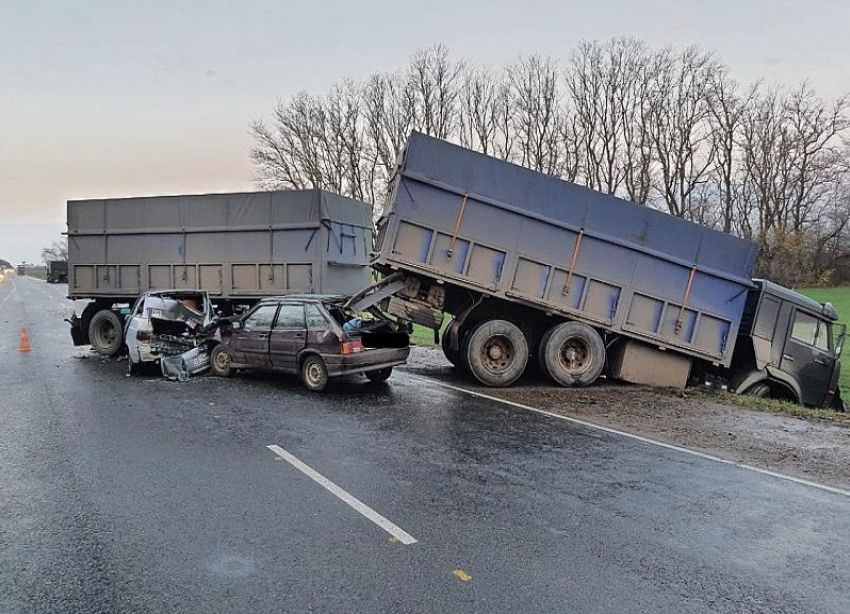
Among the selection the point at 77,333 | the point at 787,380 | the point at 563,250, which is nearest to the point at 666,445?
the point at 563,250

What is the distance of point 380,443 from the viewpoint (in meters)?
7.02

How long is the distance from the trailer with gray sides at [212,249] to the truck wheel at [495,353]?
4.48 m

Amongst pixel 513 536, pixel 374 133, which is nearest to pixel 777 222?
pixel 374 133

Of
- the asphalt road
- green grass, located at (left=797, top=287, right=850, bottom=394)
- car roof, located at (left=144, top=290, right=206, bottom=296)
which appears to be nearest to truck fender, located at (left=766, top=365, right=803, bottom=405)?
green grass, located at (left=797, top=287, right=850, bottom=394)

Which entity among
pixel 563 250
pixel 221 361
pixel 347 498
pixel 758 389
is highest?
pixel 563 250

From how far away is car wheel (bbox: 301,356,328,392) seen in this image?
32.8 feet

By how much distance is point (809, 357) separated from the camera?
450 inches

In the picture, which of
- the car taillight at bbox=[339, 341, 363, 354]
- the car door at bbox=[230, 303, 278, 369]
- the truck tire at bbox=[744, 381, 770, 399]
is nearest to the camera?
the car taillight at bbox=[339, 341, 363, 354]

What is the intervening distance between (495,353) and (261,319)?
424 centimetres

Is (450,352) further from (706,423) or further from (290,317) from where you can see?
(706,423)

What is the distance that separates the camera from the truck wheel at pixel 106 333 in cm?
1497

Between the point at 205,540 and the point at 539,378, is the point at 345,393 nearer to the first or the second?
the point at 539,378

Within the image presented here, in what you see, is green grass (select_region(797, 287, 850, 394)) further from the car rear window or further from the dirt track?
the car rear window

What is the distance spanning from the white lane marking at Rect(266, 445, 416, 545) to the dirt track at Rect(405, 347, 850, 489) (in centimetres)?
430
